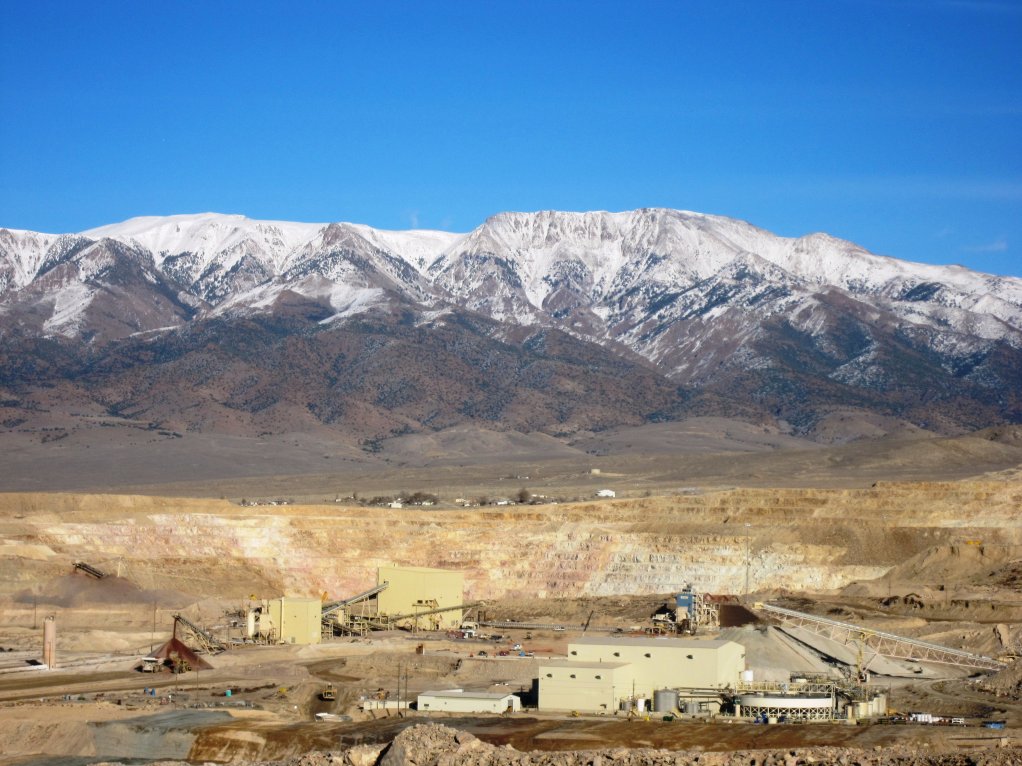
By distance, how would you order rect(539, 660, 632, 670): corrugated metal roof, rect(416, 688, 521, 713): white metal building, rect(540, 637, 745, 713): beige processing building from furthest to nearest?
rect(539, 660, 632, 670): corrugated metal roof < rect(540, 637, 745, 713): beige processing building < rect(416, 688, 521, 713): white metal building

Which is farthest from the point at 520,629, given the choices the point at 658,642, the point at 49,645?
the point at 49,645

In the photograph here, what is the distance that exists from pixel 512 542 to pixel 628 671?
54188 mm

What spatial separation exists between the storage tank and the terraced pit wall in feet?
147

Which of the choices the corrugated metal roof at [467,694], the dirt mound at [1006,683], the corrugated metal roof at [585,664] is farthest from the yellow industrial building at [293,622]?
the dirt mound at [1006,683]

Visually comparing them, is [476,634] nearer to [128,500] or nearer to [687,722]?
[687,722]

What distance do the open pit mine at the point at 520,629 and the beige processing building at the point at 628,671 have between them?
0.31ft

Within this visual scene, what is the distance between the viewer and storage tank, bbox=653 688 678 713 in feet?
218

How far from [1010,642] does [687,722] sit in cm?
3016

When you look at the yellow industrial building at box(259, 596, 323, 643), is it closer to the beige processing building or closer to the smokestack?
the smokestack

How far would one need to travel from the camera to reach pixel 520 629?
98.2 m

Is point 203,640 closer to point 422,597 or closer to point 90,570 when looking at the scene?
point 422,597

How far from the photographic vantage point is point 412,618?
100562 mm

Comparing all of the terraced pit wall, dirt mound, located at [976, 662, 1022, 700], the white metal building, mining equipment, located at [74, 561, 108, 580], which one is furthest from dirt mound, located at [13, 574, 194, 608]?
dirt mound, located at [976, 662, 1022, 700]

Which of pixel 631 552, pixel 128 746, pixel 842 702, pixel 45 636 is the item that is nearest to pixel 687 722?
pixel 842 702
